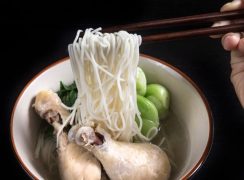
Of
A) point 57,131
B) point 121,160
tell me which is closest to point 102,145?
point 121,160

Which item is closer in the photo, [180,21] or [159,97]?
[180,21]

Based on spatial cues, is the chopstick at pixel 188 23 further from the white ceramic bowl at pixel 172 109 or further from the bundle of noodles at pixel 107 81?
the white ceramic bowl at pixel 172 109

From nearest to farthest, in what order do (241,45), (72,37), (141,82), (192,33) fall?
(192,33), (241,45), (141,82), (72,37)

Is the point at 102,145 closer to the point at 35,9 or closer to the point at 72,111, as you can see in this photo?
the point at 72,111

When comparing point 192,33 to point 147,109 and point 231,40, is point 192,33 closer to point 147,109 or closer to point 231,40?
point 231,40

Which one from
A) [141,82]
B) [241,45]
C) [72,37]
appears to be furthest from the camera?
[72,37]

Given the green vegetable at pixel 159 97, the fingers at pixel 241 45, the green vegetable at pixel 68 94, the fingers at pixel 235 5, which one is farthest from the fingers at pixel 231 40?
the green vegetable at pixel 68 94

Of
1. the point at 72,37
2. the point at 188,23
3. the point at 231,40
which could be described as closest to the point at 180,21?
the point at 188,23
